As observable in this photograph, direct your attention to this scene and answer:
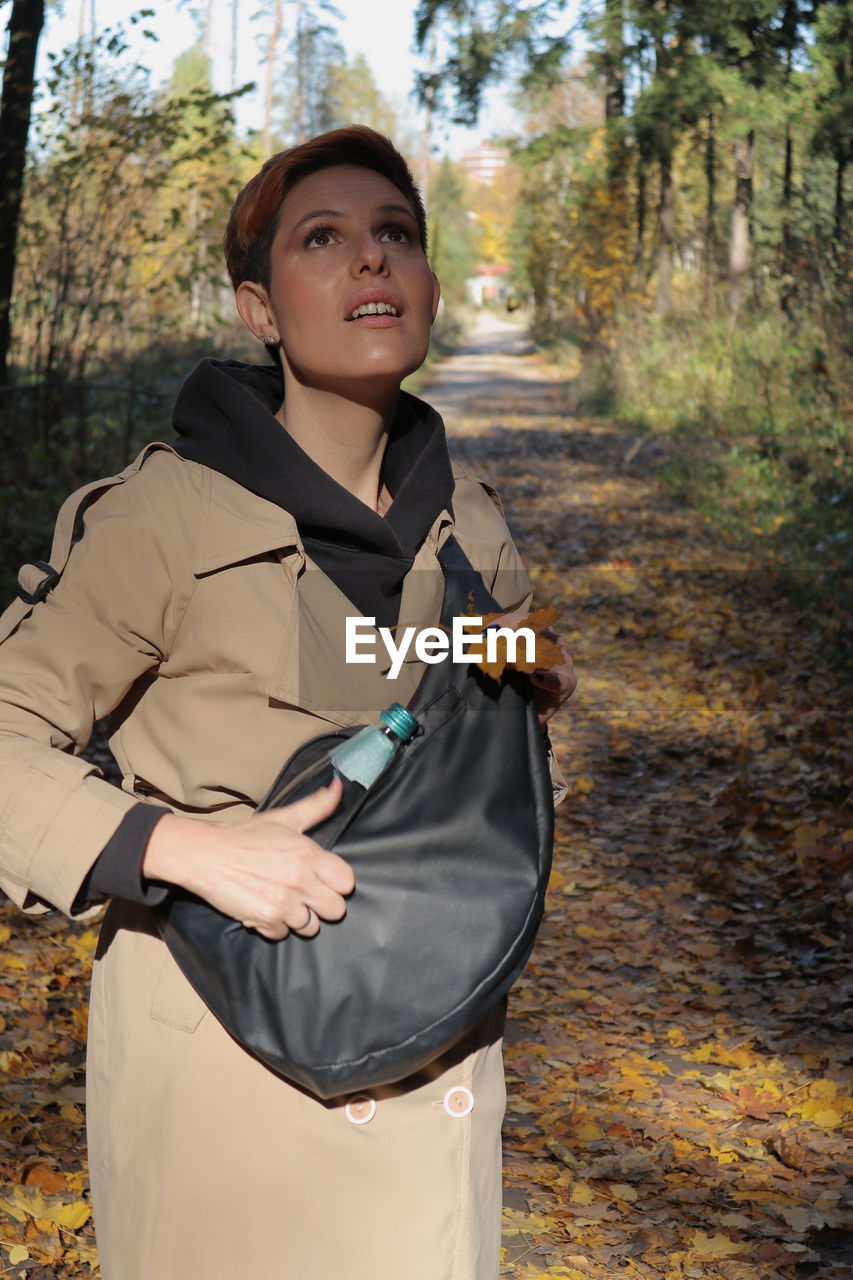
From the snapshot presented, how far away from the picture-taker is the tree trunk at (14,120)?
10961mm

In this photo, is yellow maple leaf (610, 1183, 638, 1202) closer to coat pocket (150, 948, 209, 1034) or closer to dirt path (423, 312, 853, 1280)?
dirt path (423, 312, 853, 1280)

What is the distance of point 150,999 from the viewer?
1705 millimetres

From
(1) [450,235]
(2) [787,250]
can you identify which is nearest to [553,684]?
(2) [787,250]

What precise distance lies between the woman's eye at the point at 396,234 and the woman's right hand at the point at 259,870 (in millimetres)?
901

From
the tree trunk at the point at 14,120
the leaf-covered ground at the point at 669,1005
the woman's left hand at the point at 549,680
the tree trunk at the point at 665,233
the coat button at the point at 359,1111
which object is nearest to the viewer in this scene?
the coat button at the point at 359,1111

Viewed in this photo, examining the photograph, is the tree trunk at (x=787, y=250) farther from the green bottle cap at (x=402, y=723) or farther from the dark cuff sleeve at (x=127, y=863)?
the dark cuff sleeve at (x=127, y=863)

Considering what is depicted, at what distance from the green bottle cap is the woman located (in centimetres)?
11

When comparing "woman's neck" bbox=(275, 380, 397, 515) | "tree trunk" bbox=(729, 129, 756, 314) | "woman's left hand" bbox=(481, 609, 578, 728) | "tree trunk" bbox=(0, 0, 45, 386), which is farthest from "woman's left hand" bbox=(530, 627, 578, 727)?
"tree trunk" bbox=(729, 129, 756, 314)

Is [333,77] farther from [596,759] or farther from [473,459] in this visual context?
[596,759]

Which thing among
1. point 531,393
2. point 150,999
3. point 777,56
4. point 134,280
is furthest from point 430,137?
point 150,999

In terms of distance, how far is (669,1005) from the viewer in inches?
202

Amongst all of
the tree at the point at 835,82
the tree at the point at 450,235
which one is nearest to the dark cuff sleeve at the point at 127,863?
the tree at the point at 835,82

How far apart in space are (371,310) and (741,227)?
2111 cm

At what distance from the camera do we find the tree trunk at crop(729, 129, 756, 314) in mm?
21219
